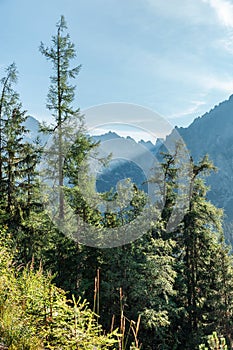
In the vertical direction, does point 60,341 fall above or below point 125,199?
below

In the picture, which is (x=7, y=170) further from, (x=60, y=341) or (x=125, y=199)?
(x=60, y=341)

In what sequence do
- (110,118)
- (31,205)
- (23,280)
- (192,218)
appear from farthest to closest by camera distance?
(192,218) → (31,205) → (110,118) → (23,280)

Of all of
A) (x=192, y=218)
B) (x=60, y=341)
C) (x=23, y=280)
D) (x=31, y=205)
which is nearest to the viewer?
(x=60, y=341)

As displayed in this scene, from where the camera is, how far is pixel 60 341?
272 cm

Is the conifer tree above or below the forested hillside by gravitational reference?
above

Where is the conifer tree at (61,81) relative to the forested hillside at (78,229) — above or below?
above

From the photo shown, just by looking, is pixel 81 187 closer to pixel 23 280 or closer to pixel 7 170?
pixel 7 170

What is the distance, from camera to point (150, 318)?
15828 millimetres

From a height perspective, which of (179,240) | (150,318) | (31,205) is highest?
(31,205)

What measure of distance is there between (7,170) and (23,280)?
14.9 meters

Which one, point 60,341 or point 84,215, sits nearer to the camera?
point 60,341

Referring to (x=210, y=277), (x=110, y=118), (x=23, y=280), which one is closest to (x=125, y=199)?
(x=110, y=118)

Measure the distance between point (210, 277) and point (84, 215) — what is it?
10838mm

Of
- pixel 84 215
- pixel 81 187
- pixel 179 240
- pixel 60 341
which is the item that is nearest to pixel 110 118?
pixel 81 187
